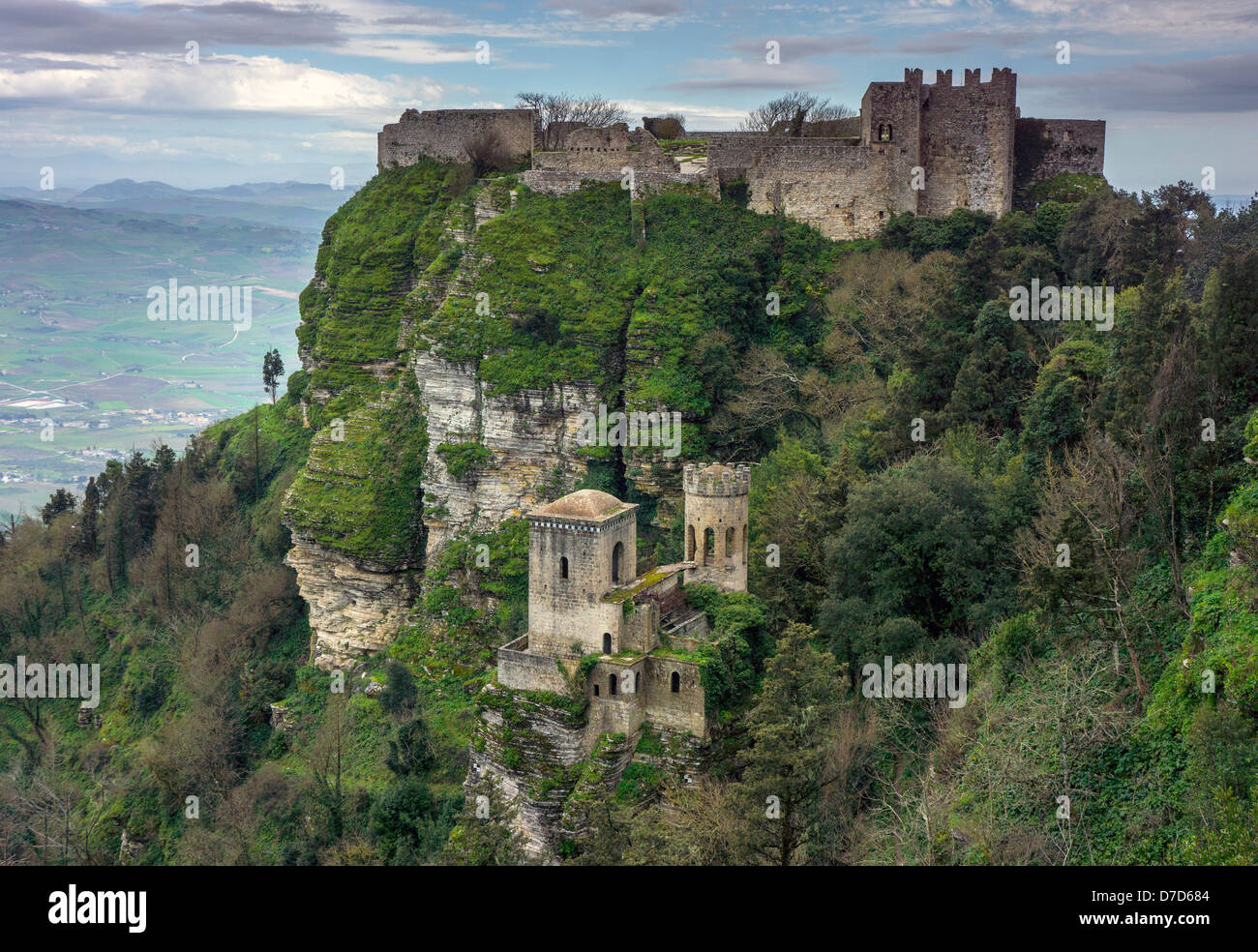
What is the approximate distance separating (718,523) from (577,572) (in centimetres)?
466

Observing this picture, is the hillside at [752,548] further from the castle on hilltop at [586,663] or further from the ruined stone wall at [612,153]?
the ruined stone wall at [612,153]

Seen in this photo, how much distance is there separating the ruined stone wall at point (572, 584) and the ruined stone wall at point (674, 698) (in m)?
1.13

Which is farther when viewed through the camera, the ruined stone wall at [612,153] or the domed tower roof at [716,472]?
the ruined stone wall at [612,153]

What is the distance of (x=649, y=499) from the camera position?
40.6m

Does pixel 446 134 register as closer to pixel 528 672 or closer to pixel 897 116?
pixel 897 116

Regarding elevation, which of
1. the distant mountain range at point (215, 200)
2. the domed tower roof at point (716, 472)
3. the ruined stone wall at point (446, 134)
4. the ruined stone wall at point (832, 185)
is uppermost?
the distant mountain range at point (215, 200)

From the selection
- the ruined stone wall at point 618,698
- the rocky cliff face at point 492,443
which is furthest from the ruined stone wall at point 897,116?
the ruined stone wall at point 618,698

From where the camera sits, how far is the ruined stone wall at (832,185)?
4538 centimetres

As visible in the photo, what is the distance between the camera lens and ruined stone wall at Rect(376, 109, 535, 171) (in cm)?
5231

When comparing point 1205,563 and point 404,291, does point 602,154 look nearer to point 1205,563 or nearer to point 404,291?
point 404,291

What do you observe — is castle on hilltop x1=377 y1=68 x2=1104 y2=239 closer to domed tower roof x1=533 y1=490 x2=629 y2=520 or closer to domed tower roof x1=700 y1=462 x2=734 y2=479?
domed tower roof x1=700 y1=462 x2=734 y2=479

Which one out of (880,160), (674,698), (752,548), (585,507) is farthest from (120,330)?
(674,698)

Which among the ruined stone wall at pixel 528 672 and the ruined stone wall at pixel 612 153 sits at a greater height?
the ruined stone wall at pixel 612 153

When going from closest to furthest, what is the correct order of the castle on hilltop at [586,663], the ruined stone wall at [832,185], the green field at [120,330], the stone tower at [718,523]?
1. the castle on hilltop at [586,663]
2. the stone tower at [718,523]
3. the ruined stone wall at [832,185]
4. the green field at [120,330]
